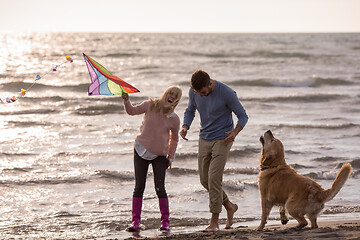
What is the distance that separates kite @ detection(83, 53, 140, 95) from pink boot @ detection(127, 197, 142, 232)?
4.16 feet

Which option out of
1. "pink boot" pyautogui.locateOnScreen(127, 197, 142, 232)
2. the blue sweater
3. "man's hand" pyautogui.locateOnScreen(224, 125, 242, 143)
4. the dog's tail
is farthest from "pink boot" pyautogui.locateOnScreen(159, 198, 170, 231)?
the dog's tail

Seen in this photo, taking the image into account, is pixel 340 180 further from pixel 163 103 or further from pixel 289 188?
pixel 163 103

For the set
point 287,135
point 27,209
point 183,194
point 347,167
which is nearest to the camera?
point 347,167

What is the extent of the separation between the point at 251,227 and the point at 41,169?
15.2 ft

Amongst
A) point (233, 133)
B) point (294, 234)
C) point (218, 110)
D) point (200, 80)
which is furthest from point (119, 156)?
point (294, 234)

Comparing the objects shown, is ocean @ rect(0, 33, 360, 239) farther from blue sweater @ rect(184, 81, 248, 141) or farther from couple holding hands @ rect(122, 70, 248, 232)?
blue sweater @ rect(184, 81, 248, 141)

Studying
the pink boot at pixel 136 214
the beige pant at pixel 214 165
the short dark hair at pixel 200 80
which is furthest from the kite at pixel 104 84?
the pink boot at pixel 136 214

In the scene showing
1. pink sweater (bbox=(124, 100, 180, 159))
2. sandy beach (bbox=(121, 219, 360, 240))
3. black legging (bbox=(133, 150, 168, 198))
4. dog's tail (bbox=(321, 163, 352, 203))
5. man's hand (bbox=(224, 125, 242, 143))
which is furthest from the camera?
black legging (bbox=(133, 150, 168, 198))

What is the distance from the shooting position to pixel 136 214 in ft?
20.5

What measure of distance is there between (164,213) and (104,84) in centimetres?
163

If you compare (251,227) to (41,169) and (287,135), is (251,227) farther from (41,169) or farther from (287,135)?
(287,135)

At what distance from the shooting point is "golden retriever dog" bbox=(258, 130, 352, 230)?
5.45 m

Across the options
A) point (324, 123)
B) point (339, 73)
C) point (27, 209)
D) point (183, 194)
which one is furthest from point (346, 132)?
point (339, 73)

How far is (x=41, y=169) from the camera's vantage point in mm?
9570
